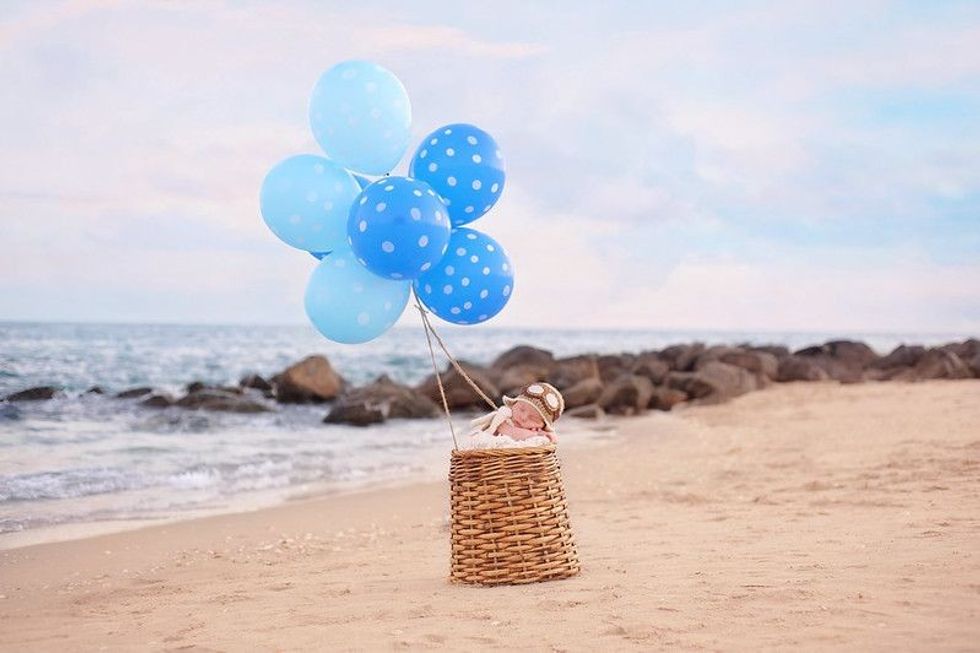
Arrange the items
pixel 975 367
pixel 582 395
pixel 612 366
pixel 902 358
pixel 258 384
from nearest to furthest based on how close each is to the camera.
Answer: pixel 582 395 → pixel 975 367 → pixel 258 384 → pixel 902 358 → pixel 612 366

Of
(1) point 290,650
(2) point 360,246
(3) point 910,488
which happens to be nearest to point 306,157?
(2) point 360,246

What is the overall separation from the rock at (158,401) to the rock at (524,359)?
842cm

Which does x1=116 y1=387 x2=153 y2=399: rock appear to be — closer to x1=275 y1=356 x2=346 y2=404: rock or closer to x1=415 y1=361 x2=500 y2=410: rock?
x1=275 y1=356 x2=346 y2=404: rock

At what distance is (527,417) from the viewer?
599cm

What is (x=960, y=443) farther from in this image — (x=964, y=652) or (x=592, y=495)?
(x=964, y=652)

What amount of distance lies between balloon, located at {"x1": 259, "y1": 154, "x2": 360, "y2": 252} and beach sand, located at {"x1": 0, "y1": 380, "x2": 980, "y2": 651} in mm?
2152

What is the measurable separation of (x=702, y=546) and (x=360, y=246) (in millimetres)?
2980

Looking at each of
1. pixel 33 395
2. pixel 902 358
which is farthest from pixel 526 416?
pixel 902 358

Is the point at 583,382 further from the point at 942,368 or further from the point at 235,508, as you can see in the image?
the point at 235,508

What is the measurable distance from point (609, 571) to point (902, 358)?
72.3ft

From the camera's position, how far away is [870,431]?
520 inches

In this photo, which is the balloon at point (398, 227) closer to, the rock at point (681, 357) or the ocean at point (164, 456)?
the ocean at point (164, 456)

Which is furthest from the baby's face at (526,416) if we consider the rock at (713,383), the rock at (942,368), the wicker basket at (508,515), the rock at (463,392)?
the rock at (942,368)

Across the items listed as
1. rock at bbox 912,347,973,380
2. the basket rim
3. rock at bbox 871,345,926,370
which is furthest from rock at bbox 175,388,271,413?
rock at bbox 871,345,926,370
